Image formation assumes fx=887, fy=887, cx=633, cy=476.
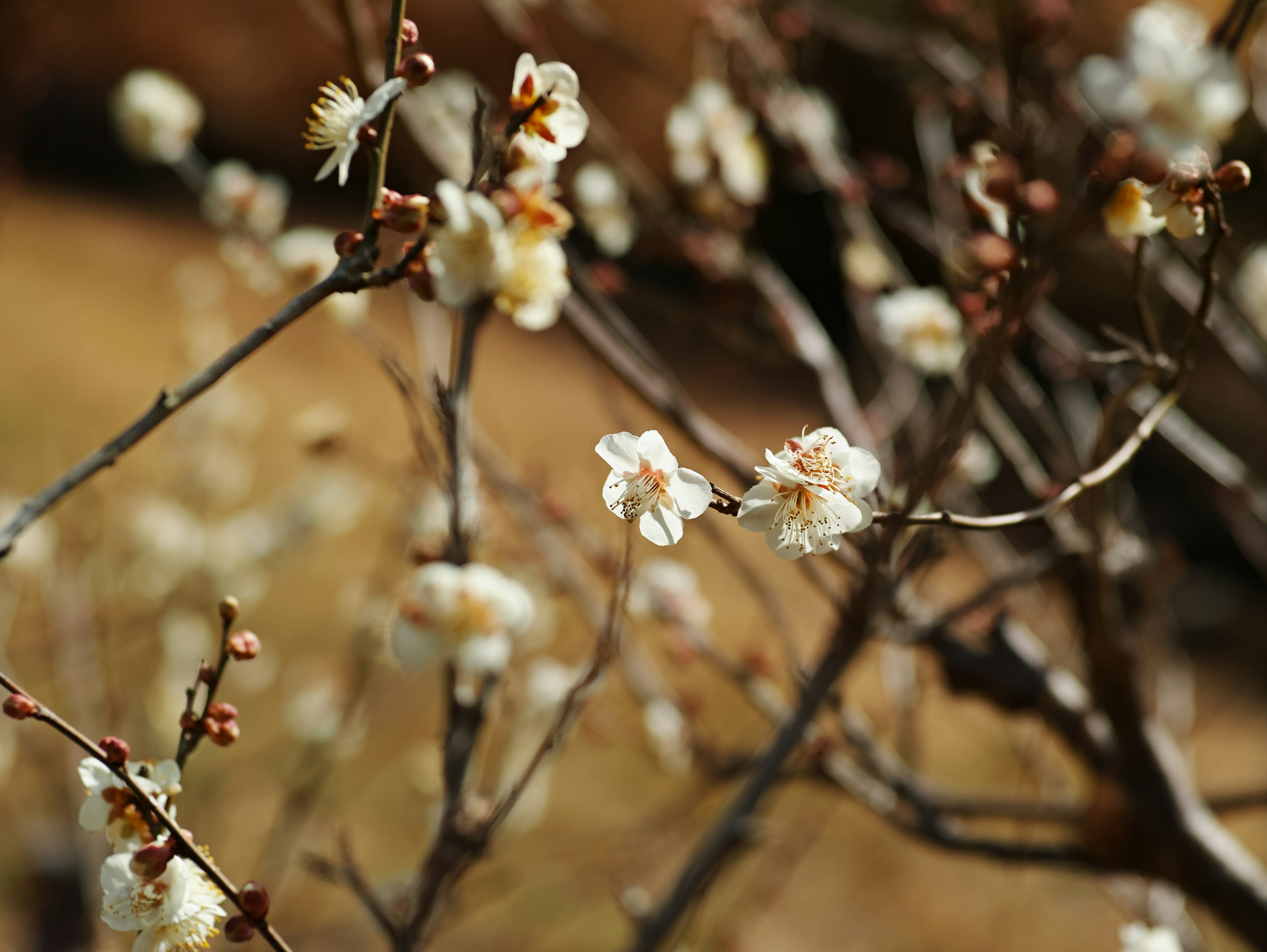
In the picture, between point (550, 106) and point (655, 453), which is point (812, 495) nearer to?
point (655, 453)

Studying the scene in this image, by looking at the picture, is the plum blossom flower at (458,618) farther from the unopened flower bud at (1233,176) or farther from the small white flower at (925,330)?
the small white flower at (925,330)

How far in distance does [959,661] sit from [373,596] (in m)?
0.89

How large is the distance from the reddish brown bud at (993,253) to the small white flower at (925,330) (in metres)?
0.33

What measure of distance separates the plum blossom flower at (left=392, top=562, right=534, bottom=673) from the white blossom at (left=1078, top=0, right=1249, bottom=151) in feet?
1.96

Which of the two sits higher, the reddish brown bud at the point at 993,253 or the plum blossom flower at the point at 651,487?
the reddish brown bud at the point at 993,253

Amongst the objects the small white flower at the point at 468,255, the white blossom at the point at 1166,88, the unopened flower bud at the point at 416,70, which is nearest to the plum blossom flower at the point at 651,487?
the small white flower at the point at 468,255

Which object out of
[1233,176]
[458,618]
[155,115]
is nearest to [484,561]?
[458,618]

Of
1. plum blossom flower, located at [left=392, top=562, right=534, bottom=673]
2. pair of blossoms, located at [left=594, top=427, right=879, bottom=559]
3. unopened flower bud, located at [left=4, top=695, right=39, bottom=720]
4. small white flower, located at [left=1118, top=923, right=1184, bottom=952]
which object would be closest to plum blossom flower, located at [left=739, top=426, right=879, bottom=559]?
pair of blossoms, located at [left=594, top=427, right=879, bottom=559]

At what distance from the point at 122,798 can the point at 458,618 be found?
23cm

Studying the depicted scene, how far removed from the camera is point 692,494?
1.73 feet

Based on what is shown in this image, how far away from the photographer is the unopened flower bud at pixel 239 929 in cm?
53

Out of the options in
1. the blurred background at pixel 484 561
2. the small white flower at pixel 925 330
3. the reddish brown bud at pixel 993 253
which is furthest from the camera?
the blurred background at pixel 484 561

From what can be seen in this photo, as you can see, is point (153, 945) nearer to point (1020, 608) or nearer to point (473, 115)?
point (473, 115)

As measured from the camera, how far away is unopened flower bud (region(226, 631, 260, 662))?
0.57m
